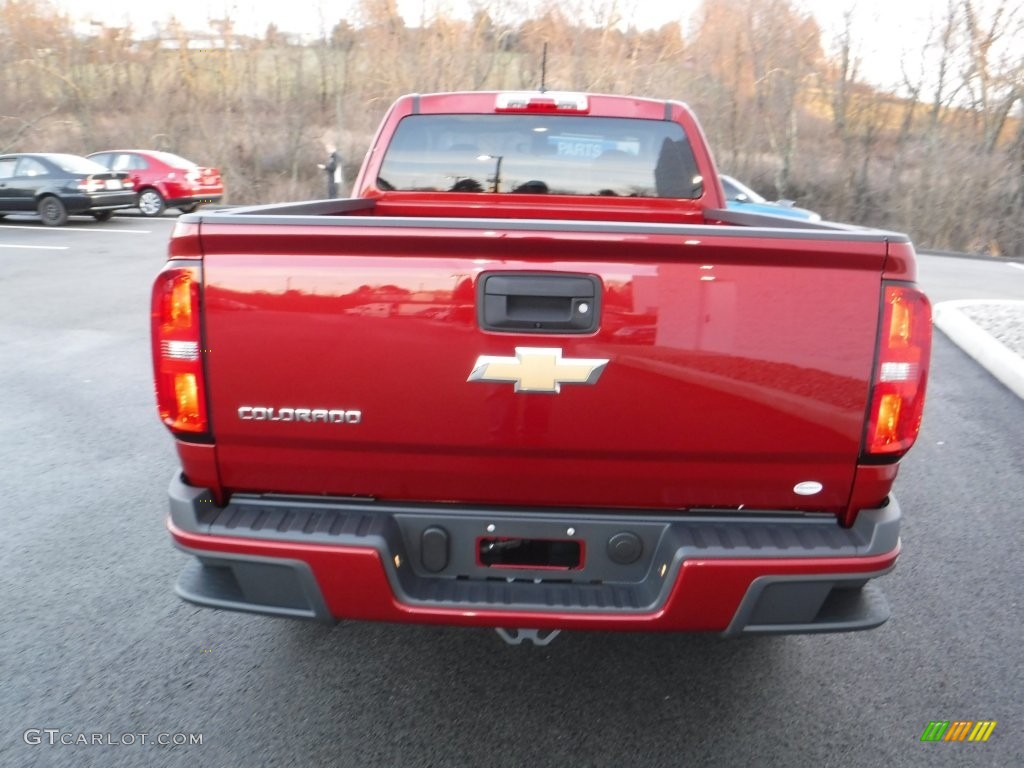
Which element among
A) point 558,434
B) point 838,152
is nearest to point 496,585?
point 558,434

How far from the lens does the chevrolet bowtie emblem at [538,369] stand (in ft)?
6.99

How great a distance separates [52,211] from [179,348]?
18738 mm

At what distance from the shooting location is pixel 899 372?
2.17 m

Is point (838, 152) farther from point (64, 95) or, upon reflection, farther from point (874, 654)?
point (64, 95)

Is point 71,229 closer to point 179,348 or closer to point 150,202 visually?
point 150,202

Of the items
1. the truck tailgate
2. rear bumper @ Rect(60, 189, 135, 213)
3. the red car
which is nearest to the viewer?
the truck tailgate

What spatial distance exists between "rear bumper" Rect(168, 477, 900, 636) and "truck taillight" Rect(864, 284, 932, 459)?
0.24 metres

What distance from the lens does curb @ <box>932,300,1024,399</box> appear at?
6956 millimetres

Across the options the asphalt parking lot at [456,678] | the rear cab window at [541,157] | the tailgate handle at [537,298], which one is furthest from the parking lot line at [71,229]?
the tailgate handle at [537,298]

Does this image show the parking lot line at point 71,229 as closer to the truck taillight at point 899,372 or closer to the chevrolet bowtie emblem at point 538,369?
the chevrolet bowtie emblem at point 538,369

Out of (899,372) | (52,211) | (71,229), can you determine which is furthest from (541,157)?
(52,211)

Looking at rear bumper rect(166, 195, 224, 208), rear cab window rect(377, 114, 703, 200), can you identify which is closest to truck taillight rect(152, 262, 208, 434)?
rear cab window rect(377, 114, 703, 200)

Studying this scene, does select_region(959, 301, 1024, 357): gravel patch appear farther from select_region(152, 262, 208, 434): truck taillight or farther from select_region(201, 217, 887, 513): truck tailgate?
select_region(152, 262, 208, 434): truck taillight

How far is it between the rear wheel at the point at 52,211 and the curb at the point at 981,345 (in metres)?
17.6
